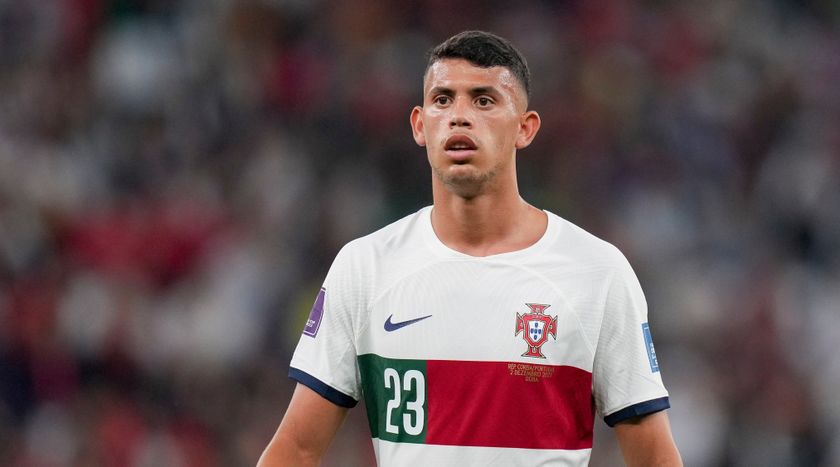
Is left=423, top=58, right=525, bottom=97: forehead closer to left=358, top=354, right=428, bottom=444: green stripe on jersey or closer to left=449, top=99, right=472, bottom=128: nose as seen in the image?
left=449, top=99, right=472, bottom=128: nose

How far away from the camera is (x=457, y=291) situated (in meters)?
4.04

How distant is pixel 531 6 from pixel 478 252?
Answer: 6.17 m

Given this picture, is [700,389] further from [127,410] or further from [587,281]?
[587,281]

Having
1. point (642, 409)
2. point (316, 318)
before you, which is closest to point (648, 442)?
point (642, 409)

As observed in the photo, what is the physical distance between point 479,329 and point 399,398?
1.06ft

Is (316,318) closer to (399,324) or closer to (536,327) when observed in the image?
(399,324)

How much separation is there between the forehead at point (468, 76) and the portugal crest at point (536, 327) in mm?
690

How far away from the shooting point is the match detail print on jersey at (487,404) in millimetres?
3881

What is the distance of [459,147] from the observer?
395 centimetres

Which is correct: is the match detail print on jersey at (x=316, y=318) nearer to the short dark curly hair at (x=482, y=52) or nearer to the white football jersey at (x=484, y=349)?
the white football jersey at (x=484, y=349)

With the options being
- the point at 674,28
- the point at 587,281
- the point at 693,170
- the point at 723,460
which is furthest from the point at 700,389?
the point at 587,281

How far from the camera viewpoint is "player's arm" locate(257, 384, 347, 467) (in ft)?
13.2

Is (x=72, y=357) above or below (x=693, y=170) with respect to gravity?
below

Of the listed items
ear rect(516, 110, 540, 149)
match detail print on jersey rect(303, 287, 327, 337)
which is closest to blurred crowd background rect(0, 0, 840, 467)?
match detail print on jersey rect(303, 287, 327, 337)
